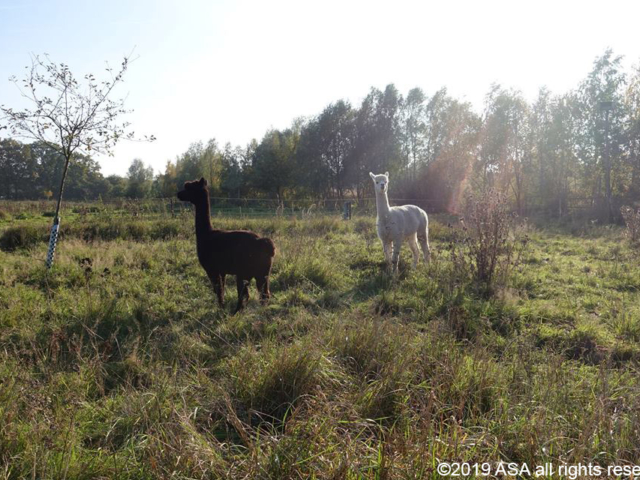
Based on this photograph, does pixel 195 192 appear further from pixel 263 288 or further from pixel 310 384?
pixel 310 384

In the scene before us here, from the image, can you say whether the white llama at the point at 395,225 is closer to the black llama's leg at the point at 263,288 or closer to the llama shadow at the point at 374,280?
the llama shadow at the point at 374,280

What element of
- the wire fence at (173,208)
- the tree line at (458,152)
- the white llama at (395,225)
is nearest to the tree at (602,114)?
the tree line at (458,152)

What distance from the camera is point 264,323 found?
14.9 feet

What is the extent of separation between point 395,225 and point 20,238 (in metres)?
10.1

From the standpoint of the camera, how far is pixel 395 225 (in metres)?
8.19

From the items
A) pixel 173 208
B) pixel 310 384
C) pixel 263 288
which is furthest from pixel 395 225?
pixel 173 208

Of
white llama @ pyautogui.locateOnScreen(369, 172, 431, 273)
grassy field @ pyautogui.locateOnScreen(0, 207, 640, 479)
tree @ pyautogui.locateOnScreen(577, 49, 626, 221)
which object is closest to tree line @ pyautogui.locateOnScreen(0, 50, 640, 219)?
tree @ pyautogui.locateOnScreen(577, 49, 626, 221)

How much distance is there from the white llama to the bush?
29.9 feet

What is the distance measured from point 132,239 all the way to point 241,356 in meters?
9.67

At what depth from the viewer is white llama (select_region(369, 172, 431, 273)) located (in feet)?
26.8

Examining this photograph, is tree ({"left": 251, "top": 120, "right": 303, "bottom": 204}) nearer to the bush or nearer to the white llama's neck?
the bush

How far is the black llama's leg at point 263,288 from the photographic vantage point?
5504 mm

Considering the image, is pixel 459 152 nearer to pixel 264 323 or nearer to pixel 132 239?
pixel 132 239

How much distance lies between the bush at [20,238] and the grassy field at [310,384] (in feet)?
15.2
